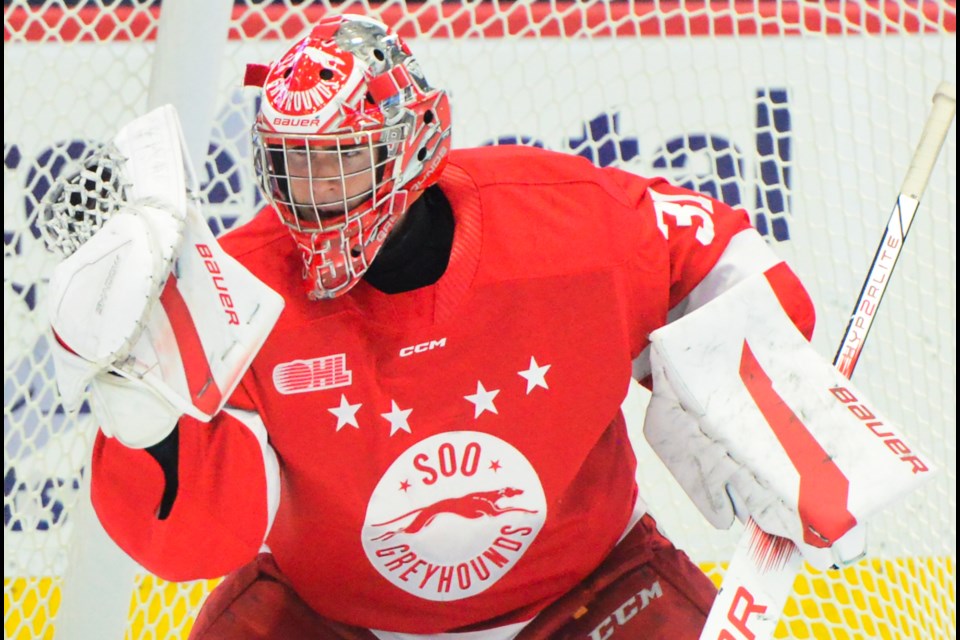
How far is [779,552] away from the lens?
6.27 ft

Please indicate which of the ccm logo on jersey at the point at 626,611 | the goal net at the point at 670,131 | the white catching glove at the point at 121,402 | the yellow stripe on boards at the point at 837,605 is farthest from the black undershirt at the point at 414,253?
the yellow stripe on boards at the point at 837,605

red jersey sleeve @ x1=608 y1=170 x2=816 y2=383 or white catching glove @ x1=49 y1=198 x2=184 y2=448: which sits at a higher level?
white catching glove @ x1=49 y1=198 x2=184 y2=448

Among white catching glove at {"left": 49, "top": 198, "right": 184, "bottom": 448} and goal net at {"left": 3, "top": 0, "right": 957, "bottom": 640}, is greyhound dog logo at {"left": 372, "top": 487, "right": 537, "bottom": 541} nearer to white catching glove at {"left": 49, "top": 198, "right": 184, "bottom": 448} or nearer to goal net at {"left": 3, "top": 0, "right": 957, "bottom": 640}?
white catching glove at {"left": 49, "top": 198, "right": 184, "bottom": 448}

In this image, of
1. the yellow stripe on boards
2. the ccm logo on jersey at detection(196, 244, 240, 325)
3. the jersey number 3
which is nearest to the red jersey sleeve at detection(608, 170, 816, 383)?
the jersey number 3

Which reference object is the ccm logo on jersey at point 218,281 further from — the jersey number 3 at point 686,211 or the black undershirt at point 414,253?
the jersey number 3 at point 686,211

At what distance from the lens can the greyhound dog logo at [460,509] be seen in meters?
1.84

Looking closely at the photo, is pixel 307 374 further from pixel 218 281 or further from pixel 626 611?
pixel 626 611

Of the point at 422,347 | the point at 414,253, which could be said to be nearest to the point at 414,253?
the point at 414,253

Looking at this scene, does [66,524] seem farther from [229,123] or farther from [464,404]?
[464,404]

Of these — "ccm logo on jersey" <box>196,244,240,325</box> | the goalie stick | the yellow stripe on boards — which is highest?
"ccm logo on jersey" <box>196,244,240,325</box>

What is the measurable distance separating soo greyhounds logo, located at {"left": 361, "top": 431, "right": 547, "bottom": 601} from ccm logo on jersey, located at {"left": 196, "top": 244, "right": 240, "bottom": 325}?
335 millimetres

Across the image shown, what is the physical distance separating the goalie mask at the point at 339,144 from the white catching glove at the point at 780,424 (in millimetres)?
395

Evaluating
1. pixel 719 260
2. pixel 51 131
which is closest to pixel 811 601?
pixel 719 260

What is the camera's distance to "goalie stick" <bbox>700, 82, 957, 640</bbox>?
186 cm
